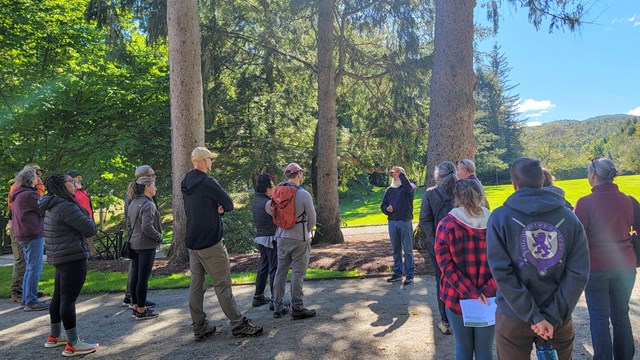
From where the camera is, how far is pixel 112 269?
912 cm

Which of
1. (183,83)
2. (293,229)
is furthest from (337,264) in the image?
(183,83)

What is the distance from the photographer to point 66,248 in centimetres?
423

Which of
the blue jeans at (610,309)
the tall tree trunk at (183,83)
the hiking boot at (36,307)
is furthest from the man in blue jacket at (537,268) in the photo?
the tall tree trunk at (183,83)

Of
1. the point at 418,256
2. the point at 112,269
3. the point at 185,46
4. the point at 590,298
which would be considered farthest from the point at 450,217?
the point at 112,269

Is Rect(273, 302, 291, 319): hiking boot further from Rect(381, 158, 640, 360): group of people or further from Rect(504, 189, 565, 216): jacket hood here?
Rect(504, 189, 565, 216): jacket hood

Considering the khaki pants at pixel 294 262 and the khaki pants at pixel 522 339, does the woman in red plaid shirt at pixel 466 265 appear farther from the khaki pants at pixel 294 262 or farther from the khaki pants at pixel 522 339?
the khaki pants at pixel 294 262

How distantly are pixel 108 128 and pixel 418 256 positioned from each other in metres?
10.3

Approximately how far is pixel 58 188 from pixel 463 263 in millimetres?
4150

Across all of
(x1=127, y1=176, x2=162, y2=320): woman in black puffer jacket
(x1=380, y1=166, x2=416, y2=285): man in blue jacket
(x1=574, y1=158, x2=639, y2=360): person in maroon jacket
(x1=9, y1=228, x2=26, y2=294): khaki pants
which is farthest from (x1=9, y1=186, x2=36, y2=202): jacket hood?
(x1=574, y1=158, x2=639, y2=360): person in maroon jacket

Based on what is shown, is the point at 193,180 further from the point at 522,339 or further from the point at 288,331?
the point at 522,339

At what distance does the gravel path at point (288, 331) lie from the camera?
4117mm

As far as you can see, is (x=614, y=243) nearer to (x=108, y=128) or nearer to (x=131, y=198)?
(x=131, y=198)

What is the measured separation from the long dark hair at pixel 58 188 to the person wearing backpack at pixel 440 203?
12.8 feet

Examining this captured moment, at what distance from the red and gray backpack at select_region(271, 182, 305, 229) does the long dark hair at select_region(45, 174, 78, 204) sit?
7.38 ft
